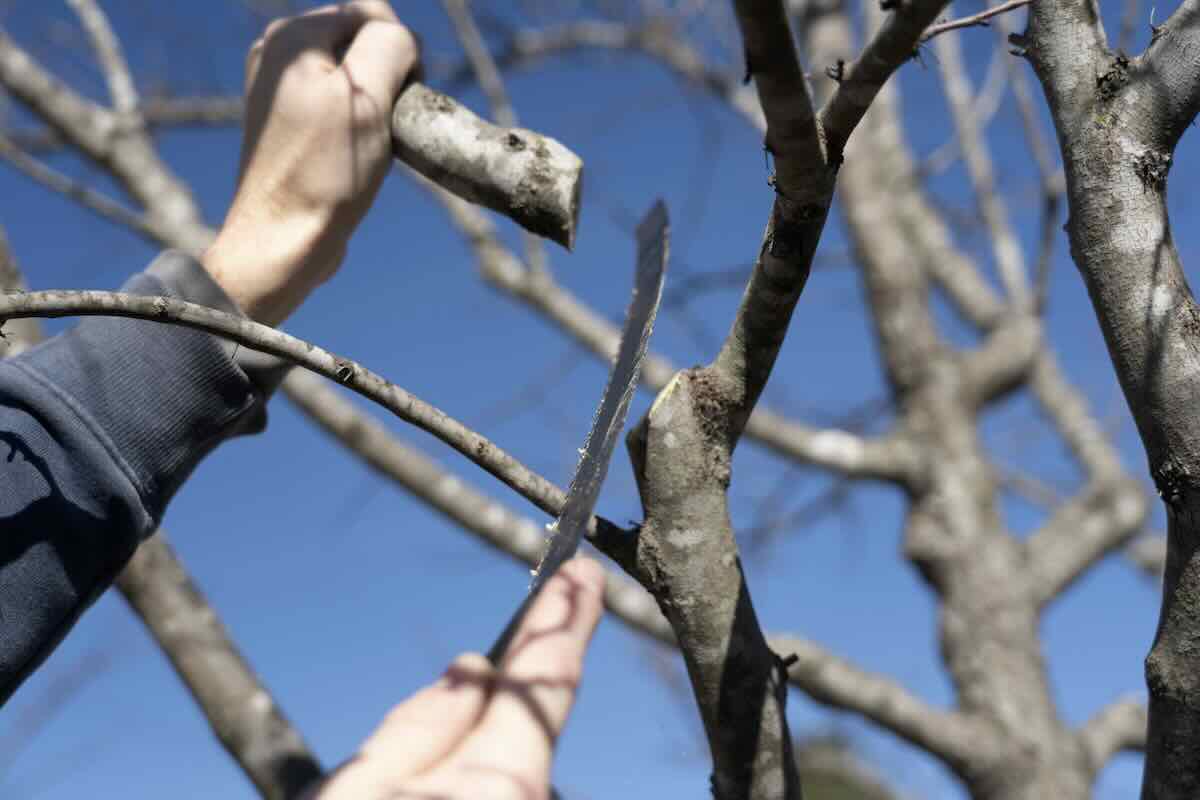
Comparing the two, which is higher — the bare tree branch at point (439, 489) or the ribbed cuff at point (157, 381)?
the bare tree branch at point (439, 489)

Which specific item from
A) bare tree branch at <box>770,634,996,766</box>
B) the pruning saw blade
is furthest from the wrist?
bare tree branch at <box>770,634,996,766</box>

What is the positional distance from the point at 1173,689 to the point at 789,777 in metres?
0.30

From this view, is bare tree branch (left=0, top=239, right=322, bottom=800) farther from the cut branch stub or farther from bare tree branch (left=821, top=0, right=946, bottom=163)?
bare tree branch (left=821, top=0, right=946, bottom=163)

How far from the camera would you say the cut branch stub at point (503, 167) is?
3.06ft

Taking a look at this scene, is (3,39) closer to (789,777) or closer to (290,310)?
(290,310)

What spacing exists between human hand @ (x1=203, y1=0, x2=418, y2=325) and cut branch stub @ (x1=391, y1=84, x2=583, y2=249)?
66 millimetres

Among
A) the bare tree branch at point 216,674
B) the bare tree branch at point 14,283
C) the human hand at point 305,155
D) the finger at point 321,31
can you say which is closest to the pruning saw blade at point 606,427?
the human hand at point 305,155

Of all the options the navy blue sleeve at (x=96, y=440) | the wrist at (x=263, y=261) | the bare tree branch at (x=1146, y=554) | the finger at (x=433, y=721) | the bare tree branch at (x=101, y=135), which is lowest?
the finger at (x=433, y=721)

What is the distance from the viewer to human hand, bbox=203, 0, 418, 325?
1.05 metres

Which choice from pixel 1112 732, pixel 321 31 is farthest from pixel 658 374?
pixel 321 31

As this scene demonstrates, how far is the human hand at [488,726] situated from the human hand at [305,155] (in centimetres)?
62

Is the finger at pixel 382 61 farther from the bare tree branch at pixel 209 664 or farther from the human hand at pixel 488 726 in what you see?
the bare tree branch at pixel 209 664

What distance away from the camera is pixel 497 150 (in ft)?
3.12

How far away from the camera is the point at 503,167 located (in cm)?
95
